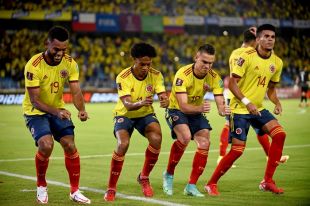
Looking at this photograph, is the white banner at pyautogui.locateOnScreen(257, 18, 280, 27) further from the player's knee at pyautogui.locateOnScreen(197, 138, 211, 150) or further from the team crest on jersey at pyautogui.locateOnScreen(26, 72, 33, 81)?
the team crest on jersey at pyautogui.locateOnScreen(26, 72, 33, 81)

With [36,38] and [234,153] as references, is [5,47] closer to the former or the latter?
[36,38]

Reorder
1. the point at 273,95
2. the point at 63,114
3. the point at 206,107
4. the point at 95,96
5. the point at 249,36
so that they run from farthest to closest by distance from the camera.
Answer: the point at 95,96 < the point at 249,36 < the point at 273,95 < the point at 206,107 < the point at 63,114

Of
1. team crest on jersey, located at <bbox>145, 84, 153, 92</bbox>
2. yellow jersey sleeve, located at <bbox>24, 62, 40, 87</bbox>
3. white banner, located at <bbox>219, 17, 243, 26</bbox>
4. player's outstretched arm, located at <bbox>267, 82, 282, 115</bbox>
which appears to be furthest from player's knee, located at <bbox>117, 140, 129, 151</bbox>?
white banner, located at <bbox>219, 17, 243, 26</bbox>

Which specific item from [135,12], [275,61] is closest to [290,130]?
[275,61]

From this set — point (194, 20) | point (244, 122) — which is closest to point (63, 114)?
point (244, 122)

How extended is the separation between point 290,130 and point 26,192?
13.2 metres

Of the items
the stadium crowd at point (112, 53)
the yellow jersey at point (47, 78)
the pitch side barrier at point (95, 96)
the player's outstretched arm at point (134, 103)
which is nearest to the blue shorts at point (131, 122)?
the player's outstretched arm at point (134, 103)

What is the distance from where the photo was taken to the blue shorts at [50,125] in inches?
349

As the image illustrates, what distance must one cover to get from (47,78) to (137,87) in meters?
1.29

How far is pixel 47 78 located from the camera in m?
9.00

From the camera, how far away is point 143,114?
9.58 meters

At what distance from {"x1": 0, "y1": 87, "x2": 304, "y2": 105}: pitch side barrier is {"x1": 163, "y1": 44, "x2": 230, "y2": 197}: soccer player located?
26555 mm

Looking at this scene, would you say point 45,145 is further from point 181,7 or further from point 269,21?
point 269,21

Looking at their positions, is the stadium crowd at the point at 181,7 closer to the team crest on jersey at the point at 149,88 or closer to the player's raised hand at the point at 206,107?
the team crest on jersey at the point at 149,88
